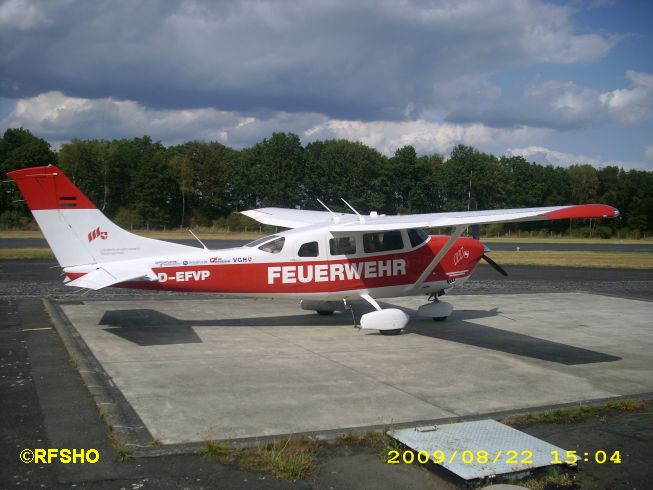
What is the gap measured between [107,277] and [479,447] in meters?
6.97

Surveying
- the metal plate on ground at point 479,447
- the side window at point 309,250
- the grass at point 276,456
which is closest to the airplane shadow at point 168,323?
the side window at point 309,250

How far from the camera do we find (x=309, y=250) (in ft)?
40.4

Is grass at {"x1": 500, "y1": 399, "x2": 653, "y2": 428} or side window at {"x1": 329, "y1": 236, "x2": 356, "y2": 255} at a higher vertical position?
side window at {"x1": 329, "y1": 236, "x2": 356, "y2": 255}

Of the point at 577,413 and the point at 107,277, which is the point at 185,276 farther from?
the point at 577,413

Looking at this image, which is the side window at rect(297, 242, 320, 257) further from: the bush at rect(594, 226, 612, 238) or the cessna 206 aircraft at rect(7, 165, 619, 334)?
the bush at rect(594, 226, 612, 238)

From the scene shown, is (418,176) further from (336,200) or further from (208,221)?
(208,221)

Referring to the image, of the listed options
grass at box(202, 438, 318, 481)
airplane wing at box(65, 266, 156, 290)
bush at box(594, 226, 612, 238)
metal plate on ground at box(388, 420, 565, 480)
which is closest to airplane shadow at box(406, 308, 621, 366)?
metal plate on ground at box(388, 420, 565, 480)

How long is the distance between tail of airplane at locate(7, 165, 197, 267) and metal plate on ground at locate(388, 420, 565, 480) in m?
6.91

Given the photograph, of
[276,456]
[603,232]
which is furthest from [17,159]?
[276,456]

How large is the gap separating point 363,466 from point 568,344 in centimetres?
747

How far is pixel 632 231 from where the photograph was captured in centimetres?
7375

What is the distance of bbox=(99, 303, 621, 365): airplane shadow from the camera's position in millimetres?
10812

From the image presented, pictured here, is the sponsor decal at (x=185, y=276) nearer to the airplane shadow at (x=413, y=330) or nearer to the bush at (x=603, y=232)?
the airplane shadow at (x=413, y=330)

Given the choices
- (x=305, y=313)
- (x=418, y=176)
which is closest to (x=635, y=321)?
(x=305, y=313)
